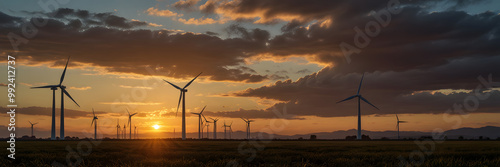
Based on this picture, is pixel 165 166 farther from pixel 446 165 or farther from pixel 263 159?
pixel 446 165

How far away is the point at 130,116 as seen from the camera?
199500 mm

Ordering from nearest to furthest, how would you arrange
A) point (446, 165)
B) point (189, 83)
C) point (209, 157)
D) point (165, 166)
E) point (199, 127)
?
1. point (446, 165)
2. point (165, 166)
3. point (209, 157)
4. point (189, 83)
5. point (199, 127)

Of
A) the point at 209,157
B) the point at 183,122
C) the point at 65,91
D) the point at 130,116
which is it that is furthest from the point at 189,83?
the point at 209,157

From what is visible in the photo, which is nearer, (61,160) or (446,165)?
(446,165)

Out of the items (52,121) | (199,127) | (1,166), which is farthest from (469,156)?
(199,127)

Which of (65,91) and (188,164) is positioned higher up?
(65,91)

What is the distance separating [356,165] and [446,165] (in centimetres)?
856

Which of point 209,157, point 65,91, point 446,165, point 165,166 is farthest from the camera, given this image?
point 65,91

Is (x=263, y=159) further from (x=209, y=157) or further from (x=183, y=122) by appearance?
(x=183, y=122)

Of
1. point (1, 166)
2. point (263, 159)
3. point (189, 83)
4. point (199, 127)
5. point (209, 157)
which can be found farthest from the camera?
point (199, 127)

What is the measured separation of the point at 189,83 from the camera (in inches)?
6029

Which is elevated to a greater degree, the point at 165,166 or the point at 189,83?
the point at 189,83

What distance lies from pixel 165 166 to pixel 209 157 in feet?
48.7

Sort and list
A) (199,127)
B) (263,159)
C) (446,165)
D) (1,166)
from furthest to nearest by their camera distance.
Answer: (199,127) < (263,159) < (1,166) < (446,165)
